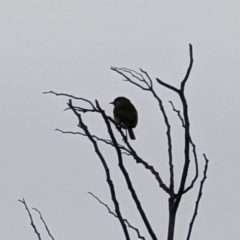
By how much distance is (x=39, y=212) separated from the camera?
10.8ft

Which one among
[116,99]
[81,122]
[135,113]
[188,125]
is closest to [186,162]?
[188,125]

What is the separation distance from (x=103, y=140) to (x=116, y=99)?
529 centimetres

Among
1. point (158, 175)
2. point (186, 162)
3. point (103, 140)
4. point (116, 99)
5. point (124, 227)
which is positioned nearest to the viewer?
point (124, 227)

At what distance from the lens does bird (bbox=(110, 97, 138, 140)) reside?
838 cm

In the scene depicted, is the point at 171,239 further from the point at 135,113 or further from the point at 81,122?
the point at 135,113

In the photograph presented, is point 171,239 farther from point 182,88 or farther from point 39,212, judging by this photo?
point 39,212

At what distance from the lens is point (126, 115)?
28.1 feet

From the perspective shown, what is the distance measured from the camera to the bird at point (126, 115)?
8383 mm

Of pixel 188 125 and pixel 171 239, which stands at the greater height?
pixel 188 125

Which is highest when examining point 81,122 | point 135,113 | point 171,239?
point 135,113

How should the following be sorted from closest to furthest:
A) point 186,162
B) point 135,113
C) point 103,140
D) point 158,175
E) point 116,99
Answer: point 186,162
point 158,175
point 103,140
point 135,113
point 116,99

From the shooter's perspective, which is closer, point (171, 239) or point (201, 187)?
point (171, 239)

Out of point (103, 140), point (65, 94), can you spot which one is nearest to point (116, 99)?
point (103, 140)

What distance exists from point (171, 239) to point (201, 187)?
370 millimetres
